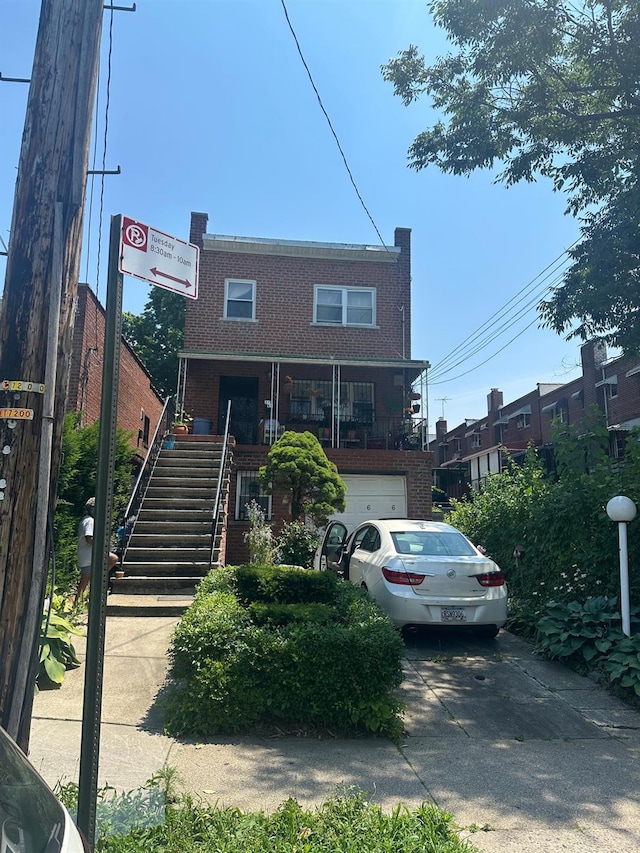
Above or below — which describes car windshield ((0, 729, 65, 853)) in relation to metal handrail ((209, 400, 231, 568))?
below

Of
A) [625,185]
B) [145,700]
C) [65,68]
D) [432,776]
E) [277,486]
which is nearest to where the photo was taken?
[65,68]

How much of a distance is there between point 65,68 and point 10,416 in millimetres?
1840

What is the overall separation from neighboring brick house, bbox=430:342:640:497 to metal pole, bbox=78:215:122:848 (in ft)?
44.7

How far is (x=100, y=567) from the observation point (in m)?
2.50

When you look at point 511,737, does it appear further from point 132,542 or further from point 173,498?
point 173,498

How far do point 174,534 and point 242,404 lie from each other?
763cm

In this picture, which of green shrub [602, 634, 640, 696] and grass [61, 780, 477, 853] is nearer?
grass [61, 780, 477, 853]

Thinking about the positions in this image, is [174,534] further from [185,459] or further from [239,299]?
[239,299]

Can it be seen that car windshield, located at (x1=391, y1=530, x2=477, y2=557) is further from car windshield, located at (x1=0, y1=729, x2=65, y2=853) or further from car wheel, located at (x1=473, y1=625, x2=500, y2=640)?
car windshield, located at (x1=0, y1=729, x2=65, y2=853)

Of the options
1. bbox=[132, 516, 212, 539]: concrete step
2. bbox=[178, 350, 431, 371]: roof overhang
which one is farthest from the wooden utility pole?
bbox=[178, 350, 431, 371]: roof overhang

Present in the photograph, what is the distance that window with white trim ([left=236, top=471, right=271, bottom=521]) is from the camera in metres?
15.7

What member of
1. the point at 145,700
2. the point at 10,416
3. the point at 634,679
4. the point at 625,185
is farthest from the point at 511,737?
the point at 625,185

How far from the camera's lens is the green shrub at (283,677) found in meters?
4.65

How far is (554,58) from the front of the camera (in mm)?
8867
